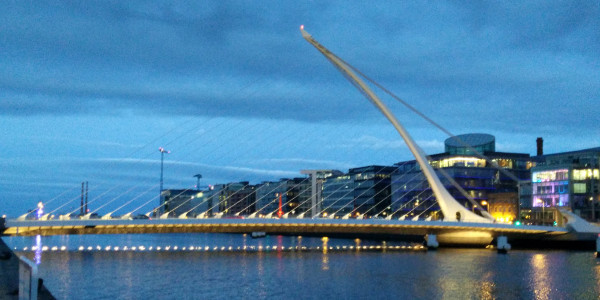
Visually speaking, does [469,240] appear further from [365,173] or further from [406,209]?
[365,173]

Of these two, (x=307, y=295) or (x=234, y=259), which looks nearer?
(x=307, y=295)

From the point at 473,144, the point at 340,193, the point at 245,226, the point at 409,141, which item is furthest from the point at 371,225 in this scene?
the point at 340,193

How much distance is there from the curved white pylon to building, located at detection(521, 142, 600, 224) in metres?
25.6

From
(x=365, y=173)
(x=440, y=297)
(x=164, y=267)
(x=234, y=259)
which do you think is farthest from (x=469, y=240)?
(x=365, y=173)

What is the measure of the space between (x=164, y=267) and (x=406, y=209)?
247ft

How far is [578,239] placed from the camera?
66.1m

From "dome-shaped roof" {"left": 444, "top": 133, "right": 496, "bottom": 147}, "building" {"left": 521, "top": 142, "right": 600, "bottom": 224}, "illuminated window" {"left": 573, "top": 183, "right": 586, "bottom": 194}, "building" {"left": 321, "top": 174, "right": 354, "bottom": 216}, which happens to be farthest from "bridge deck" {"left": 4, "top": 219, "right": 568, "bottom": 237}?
"building" {"left": 321, "top": 174, "right": 354, "bottom": 216}

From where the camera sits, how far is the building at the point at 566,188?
271ft

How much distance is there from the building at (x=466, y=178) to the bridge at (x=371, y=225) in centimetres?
3365

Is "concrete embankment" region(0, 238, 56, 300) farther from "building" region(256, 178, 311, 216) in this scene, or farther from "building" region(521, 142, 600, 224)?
"building" region(256, 178, 311, 216)

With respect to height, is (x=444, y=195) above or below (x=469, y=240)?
above

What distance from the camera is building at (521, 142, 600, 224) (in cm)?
8262

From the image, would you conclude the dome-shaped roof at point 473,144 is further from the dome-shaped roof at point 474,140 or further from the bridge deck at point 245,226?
the bridge deck at point 245,226

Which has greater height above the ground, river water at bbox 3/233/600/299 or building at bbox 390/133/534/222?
building at bbox 390/133/534/222
